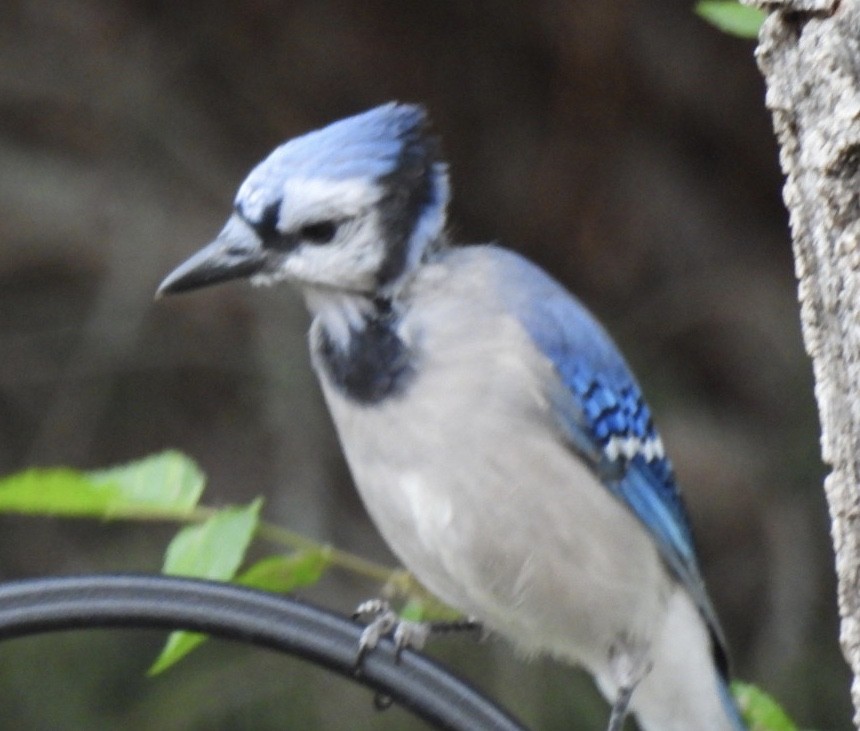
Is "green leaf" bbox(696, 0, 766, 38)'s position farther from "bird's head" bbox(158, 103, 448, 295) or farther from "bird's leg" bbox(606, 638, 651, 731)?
"bird's leg" bbox(606, 638, 651, 731)

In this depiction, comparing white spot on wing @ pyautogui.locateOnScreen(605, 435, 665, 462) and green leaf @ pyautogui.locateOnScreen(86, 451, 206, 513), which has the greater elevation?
green leaf @ pyautogui.locateOnScreen(86, 451, 206, 513)

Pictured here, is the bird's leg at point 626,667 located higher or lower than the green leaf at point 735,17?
lower

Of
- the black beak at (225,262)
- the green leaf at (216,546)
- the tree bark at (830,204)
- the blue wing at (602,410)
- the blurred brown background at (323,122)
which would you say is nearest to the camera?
the tree bark at (830,204)

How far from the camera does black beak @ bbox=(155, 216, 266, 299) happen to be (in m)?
1.19

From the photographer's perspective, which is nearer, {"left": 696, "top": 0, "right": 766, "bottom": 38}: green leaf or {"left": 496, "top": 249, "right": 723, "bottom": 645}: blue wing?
{"left": 696, "top": 0, "right": 766, "bottom": 38}: green leaf

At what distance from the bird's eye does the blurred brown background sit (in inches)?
49.9

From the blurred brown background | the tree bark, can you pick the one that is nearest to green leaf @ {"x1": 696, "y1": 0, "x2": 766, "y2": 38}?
the tree bark

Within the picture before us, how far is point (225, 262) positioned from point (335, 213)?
3.7 inches

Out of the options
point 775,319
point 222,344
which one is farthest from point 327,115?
point 775,319

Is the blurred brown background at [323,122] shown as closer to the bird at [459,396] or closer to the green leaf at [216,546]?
the bird at [459,396]

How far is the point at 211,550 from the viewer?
100 centimetres

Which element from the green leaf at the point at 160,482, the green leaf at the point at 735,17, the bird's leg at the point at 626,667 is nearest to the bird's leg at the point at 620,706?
the bird's leg at the point at 626,667

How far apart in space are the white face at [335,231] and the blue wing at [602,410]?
18 centimetres

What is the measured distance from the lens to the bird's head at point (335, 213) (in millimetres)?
1209
